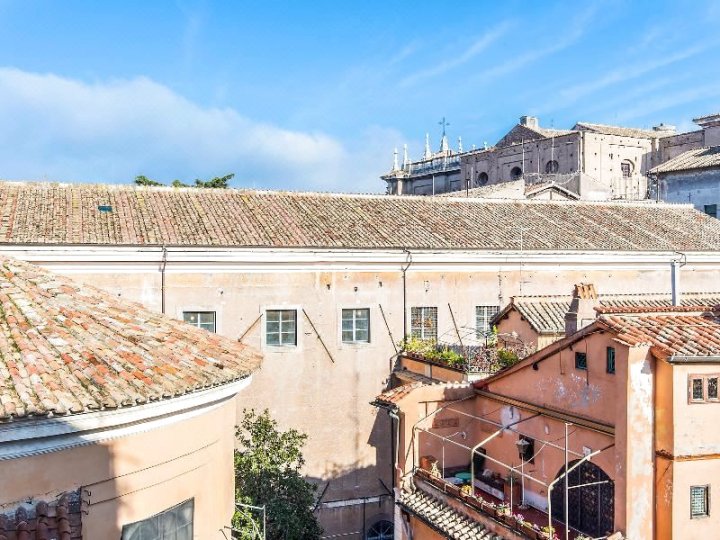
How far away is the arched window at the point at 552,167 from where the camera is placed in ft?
157

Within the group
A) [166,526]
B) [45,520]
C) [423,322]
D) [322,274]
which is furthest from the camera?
[423,322]

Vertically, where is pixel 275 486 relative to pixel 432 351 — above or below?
below

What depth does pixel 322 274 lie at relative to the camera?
2050cm

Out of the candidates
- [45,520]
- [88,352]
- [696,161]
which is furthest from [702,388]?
[696,161]

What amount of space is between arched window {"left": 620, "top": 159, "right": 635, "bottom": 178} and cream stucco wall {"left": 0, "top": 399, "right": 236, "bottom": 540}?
44.4 m

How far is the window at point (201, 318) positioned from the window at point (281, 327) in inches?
60.1

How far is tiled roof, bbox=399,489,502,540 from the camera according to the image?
12531mm

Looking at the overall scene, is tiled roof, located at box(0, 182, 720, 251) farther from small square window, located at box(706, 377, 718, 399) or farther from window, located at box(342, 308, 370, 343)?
small square window, located at box(706, 377, 718, 399)

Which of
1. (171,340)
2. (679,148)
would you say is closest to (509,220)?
(171,340)

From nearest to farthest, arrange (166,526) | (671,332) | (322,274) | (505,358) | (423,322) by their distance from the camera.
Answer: (166,526), (671,332), (505,358), (322,274), (423,322)

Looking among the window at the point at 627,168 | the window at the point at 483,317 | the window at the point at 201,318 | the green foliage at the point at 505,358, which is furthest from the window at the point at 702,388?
the window at the point at 627,168

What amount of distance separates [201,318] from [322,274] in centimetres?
361

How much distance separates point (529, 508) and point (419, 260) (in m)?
8.91

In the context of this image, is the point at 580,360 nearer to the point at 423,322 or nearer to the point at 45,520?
the point at 45,520
